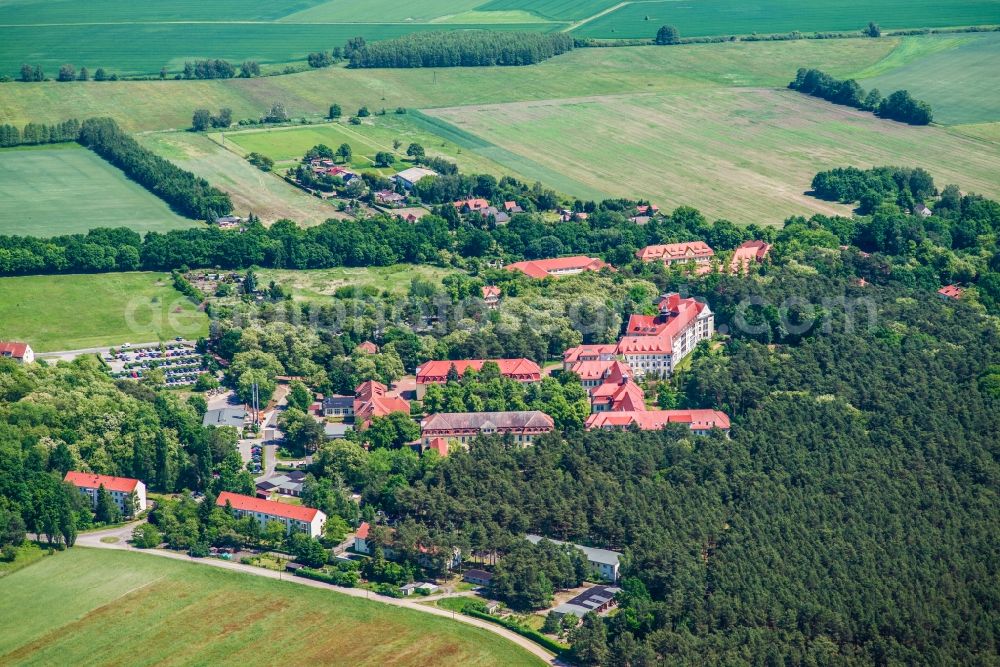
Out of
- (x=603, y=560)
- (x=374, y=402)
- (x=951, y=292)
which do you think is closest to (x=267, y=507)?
(x=374, y=402)

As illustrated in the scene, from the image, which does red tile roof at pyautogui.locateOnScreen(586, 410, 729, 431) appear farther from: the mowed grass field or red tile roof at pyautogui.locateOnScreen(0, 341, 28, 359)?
red tile roof at pyautogui.locateOnScreen(0, 341, 28, 359)

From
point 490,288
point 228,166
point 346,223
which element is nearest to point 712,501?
point 490,288

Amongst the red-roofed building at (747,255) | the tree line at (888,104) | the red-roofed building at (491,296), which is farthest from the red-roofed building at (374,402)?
the tree line at (888,104)

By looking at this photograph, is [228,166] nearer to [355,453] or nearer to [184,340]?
[184,340]

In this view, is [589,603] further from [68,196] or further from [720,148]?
[720,148]

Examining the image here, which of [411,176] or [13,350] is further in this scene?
[411,176]

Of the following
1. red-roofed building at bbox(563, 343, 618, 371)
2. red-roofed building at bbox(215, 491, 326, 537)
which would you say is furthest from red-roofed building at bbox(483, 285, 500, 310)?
red-roofed building at bbox(215, 491, 326, 537)

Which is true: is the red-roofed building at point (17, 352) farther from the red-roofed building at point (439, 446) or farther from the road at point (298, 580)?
the red-roofed building at point (439, 446)
